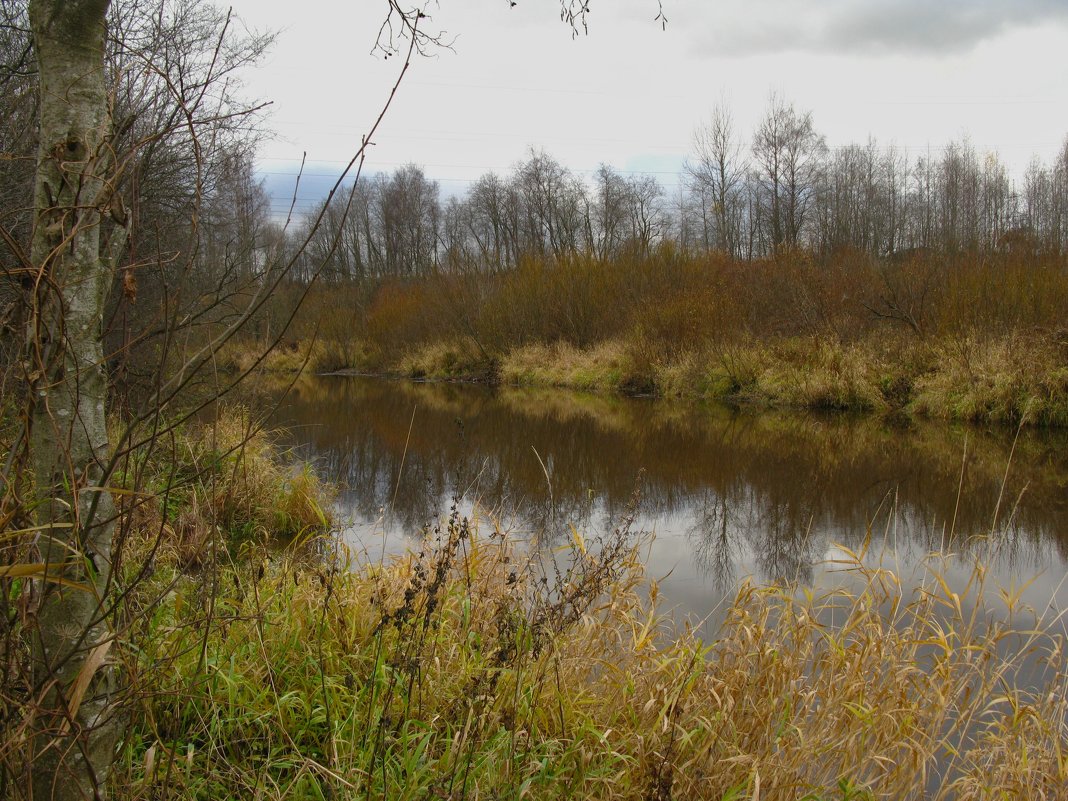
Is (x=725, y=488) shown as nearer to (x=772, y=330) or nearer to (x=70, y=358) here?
(x=70, y=358)

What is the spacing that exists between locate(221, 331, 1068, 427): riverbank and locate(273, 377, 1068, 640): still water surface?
617 millimetres

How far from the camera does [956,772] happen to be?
3100 millimetres

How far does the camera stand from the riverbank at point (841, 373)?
1137cm

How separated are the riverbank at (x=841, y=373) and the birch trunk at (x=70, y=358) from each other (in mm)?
5934

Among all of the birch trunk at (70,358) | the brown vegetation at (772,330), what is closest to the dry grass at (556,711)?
the birch trunk at (70,358)

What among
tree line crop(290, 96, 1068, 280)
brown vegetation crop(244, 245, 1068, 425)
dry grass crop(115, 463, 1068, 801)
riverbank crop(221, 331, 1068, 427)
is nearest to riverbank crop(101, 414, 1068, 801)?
dry grass crop(115, 463, 1068, 801)

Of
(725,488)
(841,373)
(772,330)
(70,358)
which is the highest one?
(70,358)

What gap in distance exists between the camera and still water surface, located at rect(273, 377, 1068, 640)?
5664 mm

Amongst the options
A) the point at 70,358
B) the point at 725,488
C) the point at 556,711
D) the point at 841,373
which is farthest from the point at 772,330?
the point at 70,358

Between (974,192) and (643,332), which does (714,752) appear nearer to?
(643,332)

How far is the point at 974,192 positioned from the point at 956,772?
37410mm

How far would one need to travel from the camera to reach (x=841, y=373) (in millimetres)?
13914

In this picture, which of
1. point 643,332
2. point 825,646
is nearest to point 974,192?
point 643,332

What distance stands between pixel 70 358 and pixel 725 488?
26.0 ft
